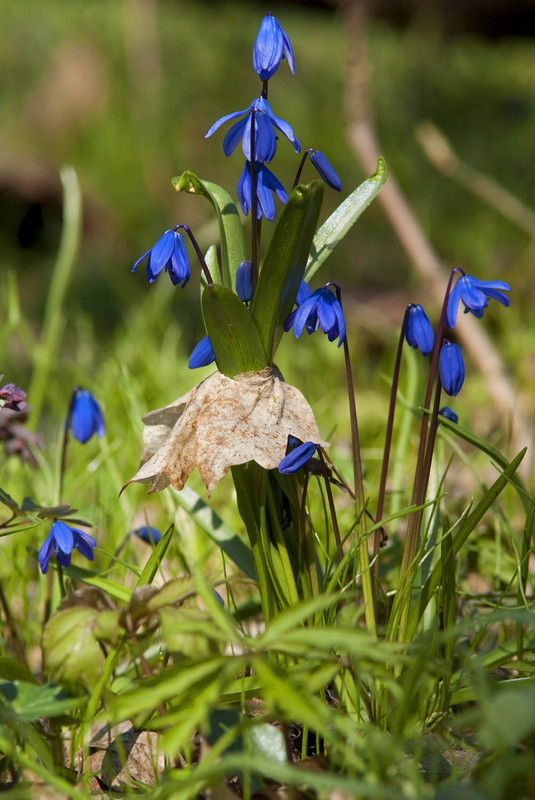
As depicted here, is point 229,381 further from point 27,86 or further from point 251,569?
point 27,86

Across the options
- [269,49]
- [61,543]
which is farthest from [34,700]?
[269,49]

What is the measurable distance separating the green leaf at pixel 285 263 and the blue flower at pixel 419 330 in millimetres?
181

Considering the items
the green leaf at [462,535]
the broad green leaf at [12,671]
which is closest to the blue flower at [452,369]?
the green leaf at [462,535]

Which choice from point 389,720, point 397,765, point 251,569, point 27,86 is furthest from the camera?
point 27,86

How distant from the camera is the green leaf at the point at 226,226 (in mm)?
1153

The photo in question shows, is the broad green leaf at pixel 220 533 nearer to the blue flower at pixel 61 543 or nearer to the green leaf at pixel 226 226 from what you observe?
the blue flower at pixel 61 543

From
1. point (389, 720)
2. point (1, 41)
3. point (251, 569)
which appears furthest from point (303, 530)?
point (1, 41)

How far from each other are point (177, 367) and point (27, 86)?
663 cm

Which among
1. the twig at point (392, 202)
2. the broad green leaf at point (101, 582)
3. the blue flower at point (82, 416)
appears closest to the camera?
the broad green leaf at point (101, 582)

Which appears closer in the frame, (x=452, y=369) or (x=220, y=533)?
(x=452, y=369)

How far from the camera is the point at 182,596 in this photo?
96cm

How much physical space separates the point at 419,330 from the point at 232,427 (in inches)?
12.6

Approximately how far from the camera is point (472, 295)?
107 cm

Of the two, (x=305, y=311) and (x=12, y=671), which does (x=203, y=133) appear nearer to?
(x=305, y=311)
